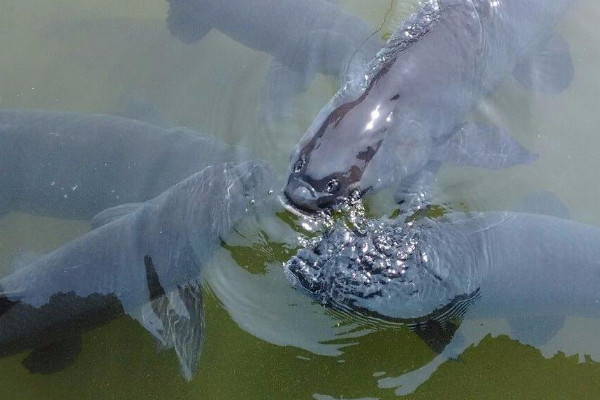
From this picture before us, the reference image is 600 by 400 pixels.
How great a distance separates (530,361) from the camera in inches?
146

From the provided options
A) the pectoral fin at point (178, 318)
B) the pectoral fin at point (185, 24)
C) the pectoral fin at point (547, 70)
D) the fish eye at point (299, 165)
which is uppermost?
the pectoral fin at point (547, 70)

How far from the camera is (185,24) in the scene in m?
4.95

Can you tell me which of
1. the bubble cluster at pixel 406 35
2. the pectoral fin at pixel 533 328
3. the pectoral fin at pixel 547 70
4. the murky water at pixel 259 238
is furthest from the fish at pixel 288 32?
the pectoral fin at pixel 533 328

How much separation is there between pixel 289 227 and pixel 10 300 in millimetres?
1548

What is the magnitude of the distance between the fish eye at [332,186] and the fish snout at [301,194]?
0.07 m

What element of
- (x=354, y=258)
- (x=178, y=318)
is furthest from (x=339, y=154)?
(x=178, y=318)

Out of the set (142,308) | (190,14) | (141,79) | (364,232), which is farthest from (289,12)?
(142,308)

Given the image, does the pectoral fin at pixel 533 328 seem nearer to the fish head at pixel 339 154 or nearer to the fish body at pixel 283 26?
the fish head at pixel 339 154

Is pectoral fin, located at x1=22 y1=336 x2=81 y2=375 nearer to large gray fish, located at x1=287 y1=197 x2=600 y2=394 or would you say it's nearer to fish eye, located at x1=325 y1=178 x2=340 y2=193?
large gray fish, located at x1=287 y1=197 x2=600 y2=394

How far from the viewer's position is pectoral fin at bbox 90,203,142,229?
3.94m

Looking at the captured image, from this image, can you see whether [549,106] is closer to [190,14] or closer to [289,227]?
[289,227]

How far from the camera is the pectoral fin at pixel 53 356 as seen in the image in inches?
143

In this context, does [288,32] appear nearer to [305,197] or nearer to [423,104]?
[423,104]

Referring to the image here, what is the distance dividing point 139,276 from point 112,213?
1.70 ft
